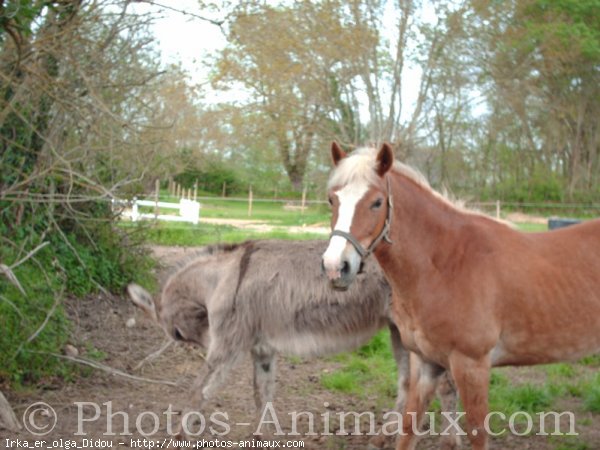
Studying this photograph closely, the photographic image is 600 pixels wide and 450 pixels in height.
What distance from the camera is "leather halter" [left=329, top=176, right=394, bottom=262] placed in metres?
3.80

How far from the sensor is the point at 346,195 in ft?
13.0

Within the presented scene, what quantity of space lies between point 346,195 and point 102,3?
339 centimetres

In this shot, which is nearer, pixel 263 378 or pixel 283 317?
pixel 283 317

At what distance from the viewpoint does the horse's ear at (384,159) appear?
4051 mm

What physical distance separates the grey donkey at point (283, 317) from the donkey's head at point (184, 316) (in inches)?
4.3

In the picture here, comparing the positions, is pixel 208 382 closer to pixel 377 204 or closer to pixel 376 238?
pixel 376 238

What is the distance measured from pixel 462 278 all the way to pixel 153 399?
11.0 feet

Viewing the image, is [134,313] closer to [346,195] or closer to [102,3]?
[102,3]

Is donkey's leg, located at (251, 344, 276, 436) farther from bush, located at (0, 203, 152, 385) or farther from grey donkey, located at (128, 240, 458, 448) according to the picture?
bush, located at (0, 203, 152, 385)

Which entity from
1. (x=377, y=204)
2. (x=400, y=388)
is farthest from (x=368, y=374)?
(x=377, y=204)

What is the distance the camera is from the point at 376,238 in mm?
4059

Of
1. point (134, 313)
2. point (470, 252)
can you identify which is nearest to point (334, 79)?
point (134, 313)

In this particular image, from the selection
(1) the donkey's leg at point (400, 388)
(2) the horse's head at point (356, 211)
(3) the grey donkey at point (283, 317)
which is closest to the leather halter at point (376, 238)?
(2) the horse's head at point (356, 211)

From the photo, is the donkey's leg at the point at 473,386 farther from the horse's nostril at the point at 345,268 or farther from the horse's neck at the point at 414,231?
the horse's nostril at the point at 345,268
